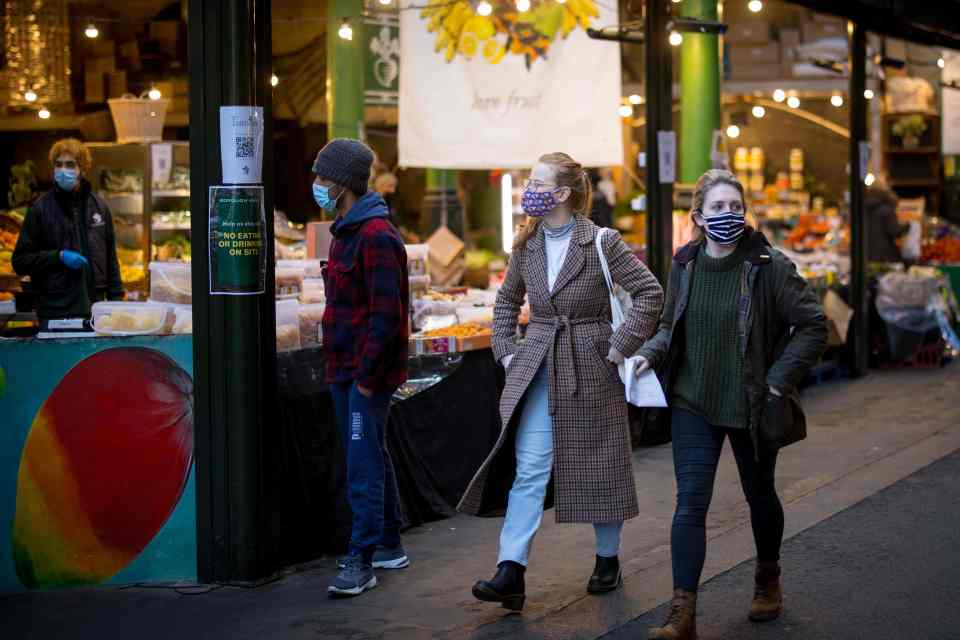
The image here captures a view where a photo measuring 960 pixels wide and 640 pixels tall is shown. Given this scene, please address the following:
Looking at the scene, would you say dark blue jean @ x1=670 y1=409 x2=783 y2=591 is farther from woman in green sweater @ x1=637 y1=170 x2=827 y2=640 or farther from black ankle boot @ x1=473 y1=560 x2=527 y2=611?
black ankle boot @ x1=473 y1=560 x2=527 y2=611

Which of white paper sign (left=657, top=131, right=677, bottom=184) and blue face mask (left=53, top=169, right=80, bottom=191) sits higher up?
white paper sign (left=657, top=131, right=677, bottom=184)

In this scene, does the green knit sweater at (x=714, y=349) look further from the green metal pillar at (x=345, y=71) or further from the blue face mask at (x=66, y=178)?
the green metal pillar at (x=345, y=71)

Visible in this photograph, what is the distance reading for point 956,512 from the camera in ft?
25.8

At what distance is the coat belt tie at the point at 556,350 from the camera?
601 centimetres

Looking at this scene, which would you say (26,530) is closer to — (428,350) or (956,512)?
(428,350)

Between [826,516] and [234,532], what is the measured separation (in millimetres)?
3255

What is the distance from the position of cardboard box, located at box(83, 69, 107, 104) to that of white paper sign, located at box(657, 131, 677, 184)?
446 cm

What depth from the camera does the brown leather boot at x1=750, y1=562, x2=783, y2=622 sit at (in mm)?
5832

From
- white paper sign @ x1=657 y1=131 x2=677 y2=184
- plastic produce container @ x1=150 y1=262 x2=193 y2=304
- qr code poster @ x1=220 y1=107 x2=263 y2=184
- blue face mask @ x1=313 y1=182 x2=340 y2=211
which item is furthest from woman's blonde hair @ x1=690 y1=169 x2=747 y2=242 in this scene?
white paper sign @ x1=657 y1=131 x2=677 y2=184

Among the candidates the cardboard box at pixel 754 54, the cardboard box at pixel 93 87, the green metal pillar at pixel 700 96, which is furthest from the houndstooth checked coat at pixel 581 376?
the cardboard box at pixel 754 54

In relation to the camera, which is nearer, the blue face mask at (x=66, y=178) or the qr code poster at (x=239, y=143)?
the qr code poster at (x=239, y=143)

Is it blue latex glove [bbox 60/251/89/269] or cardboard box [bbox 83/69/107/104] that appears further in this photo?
cardboard box [bbox 83/69/107/104]

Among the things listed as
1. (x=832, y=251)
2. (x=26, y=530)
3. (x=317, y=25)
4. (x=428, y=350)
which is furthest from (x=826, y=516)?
(x=832, y=251)

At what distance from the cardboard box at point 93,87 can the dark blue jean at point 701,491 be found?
7299mm
